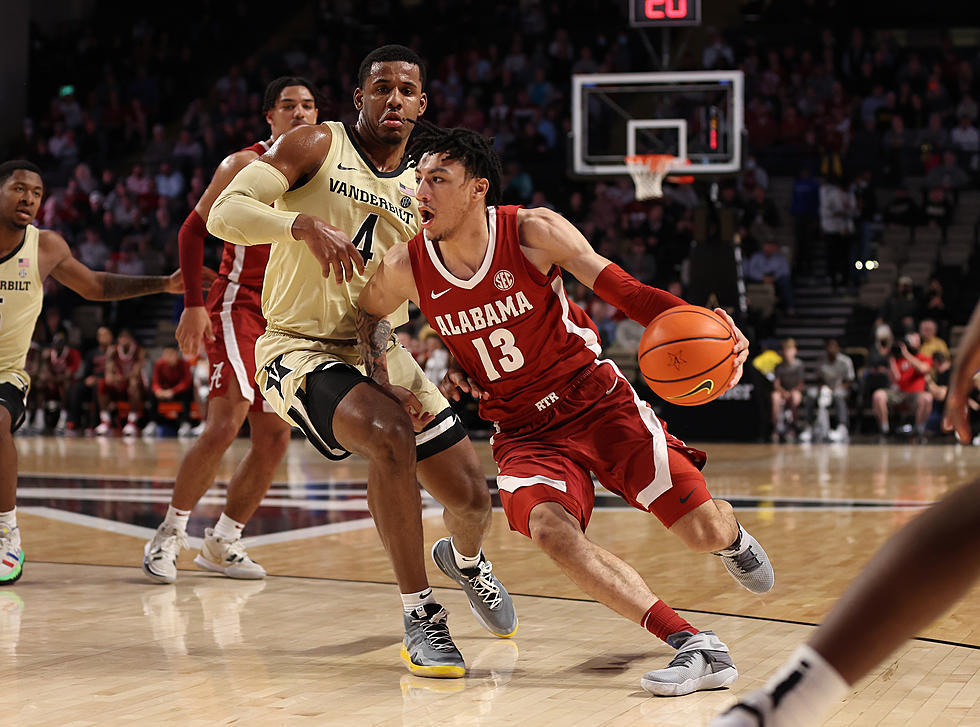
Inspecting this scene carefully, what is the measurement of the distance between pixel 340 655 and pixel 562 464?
97cm

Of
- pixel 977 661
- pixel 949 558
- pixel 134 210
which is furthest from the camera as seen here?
pixel 134 210

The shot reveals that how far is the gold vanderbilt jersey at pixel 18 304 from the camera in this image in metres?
5.41

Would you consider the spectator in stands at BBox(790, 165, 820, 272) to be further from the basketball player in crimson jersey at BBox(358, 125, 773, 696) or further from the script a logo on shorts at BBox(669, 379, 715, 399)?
the script a logo on shorts at BBox(669, 379, 715, 399)

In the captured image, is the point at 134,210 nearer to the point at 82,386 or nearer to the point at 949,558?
the point at 82,386

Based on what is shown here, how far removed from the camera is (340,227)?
13.6 feet

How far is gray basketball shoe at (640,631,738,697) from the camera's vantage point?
10.9 ft

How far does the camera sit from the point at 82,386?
15.7 meters

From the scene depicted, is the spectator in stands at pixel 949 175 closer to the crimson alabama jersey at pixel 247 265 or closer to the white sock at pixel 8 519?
the crimson alabama jersey at pixel 247 265

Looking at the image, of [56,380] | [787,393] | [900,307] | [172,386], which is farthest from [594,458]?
[56,380]

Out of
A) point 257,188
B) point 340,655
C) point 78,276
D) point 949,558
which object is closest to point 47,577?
point 78,276

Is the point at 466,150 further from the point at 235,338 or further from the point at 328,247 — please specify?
the point at 235,338

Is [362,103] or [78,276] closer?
[362,103]

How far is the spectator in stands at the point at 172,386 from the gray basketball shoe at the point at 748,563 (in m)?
11.6

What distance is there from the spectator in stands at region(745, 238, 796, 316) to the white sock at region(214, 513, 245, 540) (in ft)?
37.6
